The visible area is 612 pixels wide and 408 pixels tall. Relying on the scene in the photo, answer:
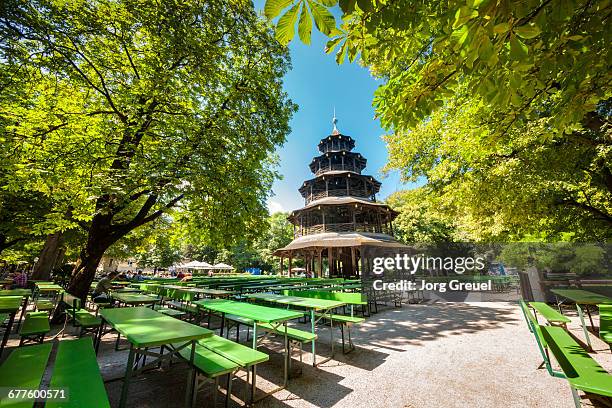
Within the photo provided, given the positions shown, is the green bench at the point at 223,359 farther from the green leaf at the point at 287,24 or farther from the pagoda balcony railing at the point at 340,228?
the pagoda balcony railing at the point at 340,228

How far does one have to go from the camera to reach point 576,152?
8.16 meters

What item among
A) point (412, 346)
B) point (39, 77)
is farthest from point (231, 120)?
point (412, 346)

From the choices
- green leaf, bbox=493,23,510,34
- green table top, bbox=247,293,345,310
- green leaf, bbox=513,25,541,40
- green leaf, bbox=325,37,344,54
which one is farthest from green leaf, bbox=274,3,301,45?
green table top, bbox=247,293,345,310

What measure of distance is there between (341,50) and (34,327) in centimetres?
693

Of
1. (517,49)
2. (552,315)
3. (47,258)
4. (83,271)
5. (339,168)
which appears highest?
(339,168)

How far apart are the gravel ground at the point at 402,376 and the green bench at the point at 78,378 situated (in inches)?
44.0

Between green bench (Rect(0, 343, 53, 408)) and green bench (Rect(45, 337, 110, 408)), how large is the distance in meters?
0.12

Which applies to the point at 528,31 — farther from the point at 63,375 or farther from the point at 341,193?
the point at 341,193

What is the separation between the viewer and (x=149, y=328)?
2844 millimetres

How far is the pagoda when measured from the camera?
21.6 m

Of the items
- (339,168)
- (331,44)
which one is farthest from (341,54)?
(339,168)

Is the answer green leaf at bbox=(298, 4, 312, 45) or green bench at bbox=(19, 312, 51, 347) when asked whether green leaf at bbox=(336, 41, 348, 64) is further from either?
green bench at bbox=(19, 312, 51, 347)

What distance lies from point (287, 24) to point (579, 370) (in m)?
4.04

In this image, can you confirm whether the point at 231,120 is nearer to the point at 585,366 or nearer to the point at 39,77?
the point at 39,77
